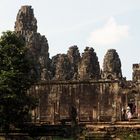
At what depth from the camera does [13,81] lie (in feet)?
95.2

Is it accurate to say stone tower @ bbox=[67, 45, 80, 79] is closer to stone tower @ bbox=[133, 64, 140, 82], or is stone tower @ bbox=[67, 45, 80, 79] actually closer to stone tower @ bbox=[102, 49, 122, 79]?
stone tower @ bbox=[102, 49, 122, 79]

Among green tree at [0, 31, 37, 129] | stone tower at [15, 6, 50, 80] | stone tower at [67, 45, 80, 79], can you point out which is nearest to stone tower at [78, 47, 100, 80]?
stone tower at [15, 6, 50, 80]

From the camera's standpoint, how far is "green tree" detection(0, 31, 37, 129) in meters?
28.6

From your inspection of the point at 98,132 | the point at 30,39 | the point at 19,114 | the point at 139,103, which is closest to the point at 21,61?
the point at 19,114

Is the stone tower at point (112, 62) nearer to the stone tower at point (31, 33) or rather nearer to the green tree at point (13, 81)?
the stone tower at point (31, 33)

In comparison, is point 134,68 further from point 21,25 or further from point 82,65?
point 21,25

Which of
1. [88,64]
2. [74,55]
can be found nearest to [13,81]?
[88,64]

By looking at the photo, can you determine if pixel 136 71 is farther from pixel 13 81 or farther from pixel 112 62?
pixel 13 81

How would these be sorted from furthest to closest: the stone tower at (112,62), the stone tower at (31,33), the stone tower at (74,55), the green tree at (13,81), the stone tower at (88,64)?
1. the stone tower at (74,55)
2. the stone tower at (31,33)
3. the stone tower at (112,62)
4. the stone tower at (88,64)
5. the green tree at (13,81)

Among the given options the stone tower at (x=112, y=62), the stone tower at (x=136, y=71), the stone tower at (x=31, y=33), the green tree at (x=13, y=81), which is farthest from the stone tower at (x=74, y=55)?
the green tree at (x=13, y=81)

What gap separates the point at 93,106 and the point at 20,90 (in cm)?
825

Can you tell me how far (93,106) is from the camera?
119 ft

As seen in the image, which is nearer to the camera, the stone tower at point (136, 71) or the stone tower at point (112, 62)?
the stone tower at point (136, 71)

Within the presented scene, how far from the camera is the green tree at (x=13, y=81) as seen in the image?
2862 centimetres
